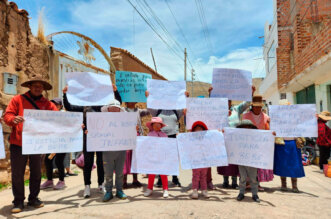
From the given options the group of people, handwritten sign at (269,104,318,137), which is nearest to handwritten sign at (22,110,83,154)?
the group of people

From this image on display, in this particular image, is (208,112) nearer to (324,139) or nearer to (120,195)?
(120,195)

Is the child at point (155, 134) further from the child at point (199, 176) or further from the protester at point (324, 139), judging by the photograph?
the protester at point (324, 139)

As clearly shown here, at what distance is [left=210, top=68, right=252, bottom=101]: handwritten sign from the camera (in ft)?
15.4

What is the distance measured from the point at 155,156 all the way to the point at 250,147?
4.90 ft

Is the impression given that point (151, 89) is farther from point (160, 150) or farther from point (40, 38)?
point (40, 38)

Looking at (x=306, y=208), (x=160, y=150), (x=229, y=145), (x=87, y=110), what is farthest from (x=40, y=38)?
(x=306, y=208)

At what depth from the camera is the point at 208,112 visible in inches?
172

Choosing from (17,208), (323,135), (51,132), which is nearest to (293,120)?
(323,135)

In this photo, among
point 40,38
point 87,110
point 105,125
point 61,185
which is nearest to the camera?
point 105,125

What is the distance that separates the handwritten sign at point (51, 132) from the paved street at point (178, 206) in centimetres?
84

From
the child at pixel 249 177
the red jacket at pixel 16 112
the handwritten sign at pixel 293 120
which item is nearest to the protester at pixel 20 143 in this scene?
the red jacket at pixel 16 112

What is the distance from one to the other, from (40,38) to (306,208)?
6533 millimetres

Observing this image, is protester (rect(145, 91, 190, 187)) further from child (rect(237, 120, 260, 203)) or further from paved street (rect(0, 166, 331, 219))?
child (rect(237, 120, 260, 203))

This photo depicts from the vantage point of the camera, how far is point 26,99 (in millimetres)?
3701
